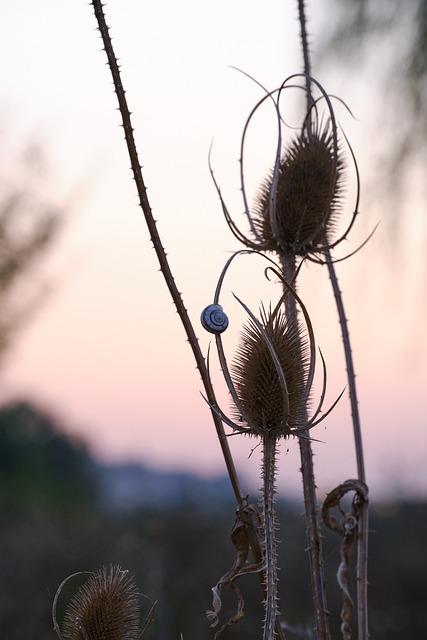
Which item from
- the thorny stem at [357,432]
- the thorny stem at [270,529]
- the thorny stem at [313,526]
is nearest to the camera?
the thorny stem at [270,529]

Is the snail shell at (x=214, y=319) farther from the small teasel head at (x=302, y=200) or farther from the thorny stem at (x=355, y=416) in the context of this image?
the thorny stem at (x=355, y=416)

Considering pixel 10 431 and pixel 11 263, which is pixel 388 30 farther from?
pixel 10 431

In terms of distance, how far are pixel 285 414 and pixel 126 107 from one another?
0.31 metres

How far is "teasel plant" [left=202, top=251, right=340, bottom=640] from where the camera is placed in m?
0.72

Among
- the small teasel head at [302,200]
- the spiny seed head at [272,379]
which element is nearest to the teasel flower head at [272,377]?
the spiny seed head at [272,379]

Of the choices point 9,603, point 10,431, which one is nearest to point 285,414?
point 9,603

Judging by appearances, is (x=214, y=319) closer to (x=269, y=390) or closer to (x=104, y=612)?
(x=269, y=390)

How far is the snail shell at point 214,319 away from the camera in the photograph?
744 mm

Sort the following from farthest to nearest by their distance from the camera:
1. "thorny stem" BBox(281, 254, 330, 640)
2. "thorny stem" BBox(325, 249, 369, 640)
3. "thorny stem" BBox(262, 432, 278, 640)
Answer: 1. "thorny stem" BBox(325, 249, 369, 640)
2. "thorny stem" BBox(281, 254, 330, 640)
3. "thorny stem" BBox(262, 432, 278, 640)

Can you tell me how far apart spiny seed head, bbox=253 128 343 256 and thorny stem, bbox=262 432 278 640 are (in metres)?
0.26

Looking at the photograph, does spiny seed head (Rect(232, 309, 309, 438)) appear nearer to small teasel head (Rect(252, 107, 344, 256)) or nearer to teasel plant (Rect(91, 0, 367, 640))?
teasel plant (Rect(91, 0, 367, 640))

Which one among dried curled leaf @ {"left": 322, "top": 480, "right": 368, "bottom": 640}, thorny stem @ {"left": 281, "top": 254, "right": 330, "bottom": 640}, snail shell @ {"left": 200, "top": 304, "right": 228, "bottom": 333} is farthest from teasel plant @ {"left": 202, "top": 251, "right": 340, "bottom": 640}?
dried curled leaf @ {"left": 322, "top": 480, "right": 368, "bottom": 640}

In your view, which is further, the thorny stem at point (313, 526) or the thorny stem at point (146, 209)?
the thorny stem at point (313, 526)

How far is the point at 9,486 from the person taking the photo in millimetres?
5531
